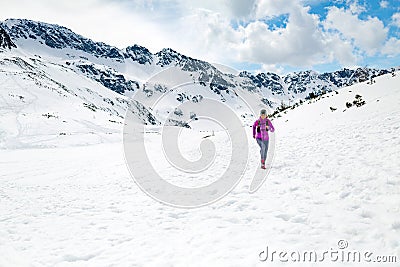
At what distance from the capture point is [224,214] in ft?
23.4

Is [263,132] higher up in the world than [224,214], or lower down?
higher up

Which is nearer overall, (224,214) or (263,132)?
(224,214)

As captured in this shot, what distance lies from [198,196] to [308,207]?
3.77 m

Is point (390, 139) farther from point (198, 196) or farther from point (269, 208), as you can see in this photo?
point (198, 196)

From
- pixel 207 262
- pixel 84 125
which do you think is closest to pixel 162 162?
pixel 207 262

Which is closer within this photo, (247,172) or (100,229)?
(100,229)

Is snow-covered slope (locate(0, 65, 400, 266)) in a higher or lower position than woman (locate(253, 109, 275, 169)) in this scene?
lower

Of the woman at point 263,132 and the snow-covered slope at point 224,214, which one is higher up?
the woman at point 263,132

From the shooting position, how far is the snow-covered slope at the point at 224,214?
5.23 meters

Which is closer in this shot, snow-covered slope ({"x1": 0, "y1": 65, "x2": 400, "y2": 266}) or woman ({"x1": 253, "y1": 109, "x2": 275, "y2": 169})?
snow-covered slope ({"x1": 0, "y1": 65, "x2": 400, "y2": 266})

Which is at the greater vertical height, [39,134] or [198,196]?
[39,134]

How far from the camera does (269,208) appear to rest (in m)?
7.16

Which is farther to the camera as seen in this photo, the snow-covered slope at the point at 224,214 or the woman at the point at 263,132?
the woman at the point at 263,132

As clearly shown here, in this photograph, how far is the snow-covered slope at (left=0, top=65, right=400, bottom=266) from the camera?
5.23 meters
